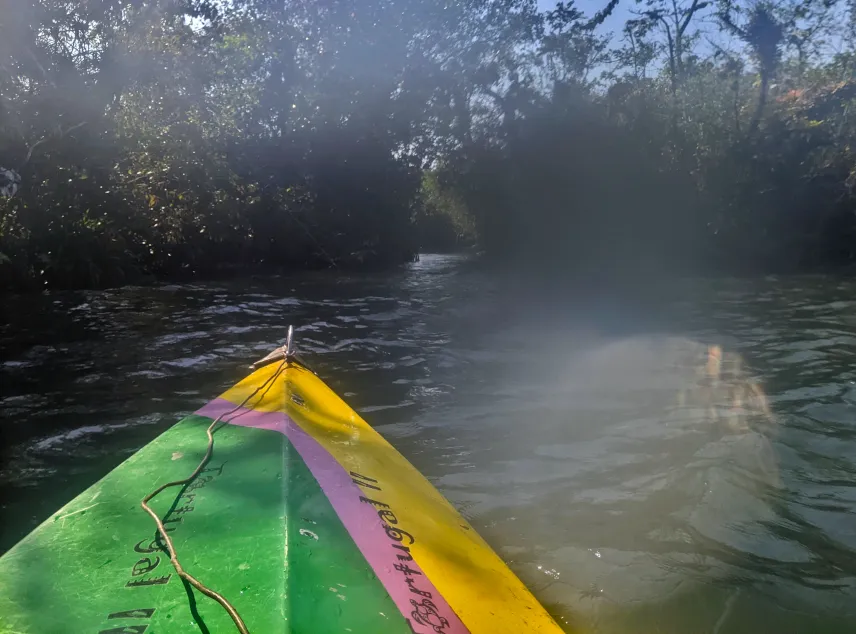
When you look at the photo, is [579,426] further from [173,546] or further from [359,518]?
[173,546]

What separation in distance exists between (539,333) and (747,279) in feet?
34.4

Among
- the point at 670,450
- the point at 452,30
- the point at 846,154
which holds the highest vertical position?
the point at 452,30

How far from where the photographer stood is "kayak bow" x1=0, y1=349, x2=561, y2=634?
145 cm

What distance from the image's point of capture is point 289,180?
20547mm

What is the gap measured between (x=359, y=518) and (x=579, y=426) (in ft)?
9.42

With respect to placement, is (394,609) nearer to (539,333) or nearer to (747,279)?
(539,333)

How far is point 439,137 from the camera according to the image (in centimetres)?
2409

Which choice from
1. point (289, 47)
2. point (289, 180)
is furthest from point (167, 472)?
point (289, 47)

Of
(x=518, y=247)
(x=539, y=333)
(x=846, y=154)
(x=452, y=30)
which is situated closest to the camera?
(x=539, y=333)

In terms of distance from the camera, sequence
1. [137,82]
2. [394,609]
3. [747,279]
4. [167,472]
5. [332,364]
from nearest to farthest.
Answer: [394,609] → [167,472] → [332,364] → [137,82] → [747,279]

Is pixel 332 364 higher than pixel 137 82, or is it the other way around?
pixel 137 82

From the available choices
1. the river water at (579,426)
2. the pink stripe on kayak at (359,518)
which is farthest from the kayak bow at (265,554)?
the river water at (579,426)

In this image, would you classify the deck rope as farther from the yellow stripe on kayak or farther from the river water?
the river water

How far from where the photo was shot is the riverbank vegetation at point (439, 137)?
14664 mm
